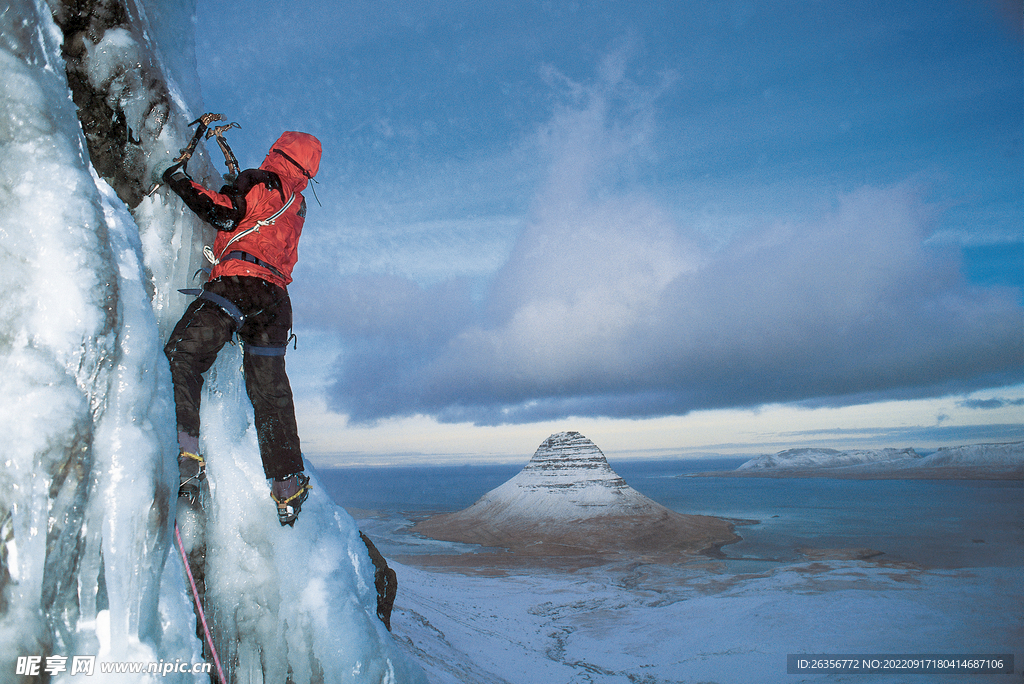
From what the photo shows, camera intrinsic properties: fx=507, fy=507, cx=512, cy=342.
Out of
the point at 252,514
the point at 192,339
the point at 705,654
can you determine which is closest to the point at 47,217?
the point at 192,339

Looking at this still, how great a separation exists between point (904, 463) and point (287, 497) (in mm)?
188566

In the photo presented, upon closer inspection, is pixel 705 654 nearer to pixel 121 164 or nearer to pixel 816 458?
pixel 121 164

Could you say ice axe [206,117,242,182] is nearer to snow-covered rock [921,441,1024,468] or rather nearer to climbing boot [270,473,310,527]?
climbing boot [270,473,310,527]

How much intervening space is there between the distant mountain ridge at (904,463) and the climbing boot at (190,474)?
176812mm

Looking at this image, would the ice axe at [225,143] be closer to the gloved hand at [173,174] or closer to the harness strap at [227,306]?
the gloved hand at [173,174]

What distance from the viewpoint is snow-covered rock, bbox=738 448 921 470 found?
508 ft

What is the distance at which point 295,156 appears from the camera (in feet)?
12.9

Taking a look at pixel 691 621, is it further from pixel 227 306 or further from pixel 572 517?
pixel 227 306

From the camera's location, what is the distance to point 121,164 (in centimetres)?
390

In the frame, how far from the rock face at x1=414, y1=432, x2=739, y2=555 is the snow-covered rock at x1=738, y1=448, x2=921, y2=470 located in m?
139

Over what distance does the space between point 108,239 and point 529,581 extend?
33.6 meters

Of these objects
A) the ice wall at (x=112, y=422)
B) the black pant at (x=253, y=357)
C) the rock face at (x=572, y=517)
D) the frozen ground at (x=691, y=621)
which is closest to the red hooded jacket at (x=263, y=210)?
the black pant at (x=253, y=357)

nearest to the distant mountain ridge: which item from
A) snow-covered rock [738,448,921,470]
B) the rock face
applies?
snow-covered rock [738,448,921,470]

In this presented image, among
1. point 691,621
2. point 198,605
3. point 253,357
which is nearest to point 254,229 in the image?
point 253,357
